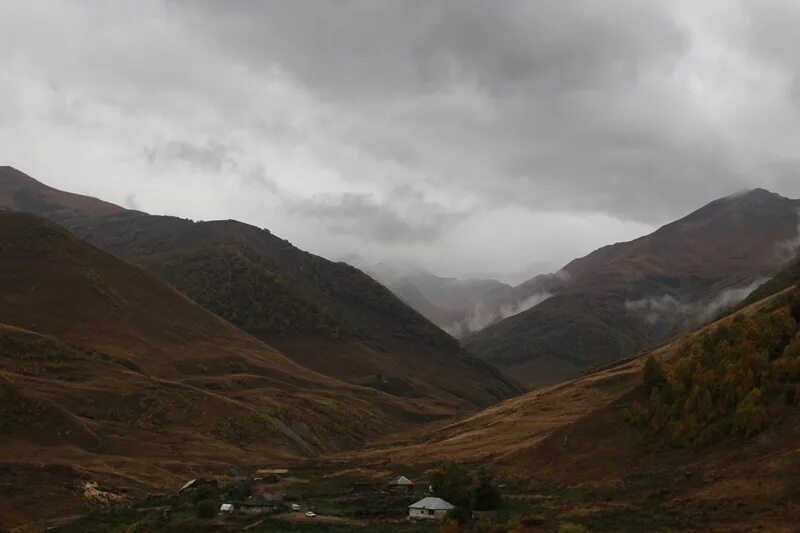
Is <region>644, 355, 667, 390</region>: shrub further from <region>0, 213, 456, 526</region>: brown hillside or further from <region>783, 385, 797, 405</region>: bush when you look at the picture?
<region>0, 213, 456, 526</region>: brown hillside

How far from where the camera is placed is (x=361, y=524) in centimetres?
5091

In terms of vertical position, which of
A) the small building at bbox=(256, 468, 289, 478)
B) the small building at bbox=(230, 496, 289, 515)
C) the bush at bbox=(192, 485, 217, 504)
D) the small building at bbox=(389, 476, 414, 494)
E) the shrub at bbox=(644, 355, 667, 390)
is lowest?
the small building at bbox=(256, 468, 289, 478)

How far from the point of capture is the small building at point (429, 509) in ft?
174

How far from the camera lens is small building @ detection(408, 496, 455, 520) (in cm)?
5303

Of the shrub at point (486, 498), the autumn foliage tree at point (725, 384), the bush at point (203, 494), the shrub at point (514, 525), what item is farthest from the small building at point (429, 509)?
the autumn foliage tree at point (725, 384)

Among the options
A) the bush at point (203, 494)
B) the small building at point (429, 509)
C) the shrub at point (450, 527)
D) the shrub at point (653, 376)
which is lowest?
the bush at point (203, 494)

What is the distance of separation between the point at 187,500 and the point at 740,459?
46226 millimetres

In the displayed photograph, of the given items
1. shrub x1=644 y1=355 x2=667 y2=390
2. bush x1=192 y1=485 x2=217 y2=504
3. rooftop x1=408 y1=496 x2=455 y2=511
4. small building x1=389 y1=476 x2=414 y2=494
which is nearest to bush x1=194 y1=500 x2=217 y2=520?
bush x1=192 y1=485 x2=217 y2=504

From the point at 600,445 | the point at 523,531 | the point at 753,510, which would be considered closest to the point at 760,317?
the point at 600,445

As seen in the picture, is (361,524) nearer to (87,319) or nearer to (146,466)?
(146,466)

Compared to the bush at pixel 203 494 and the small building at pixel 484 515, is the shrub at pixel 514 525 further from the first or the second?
the bush at pixel 203 494

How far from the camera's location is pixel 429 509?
2111 inches

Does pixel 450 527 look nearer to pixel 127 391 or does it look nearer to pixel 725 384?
pixel 725 384

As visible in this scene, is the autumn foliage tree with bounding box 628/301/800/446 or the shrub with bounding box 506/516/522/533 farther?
the autumn foliage tree with bounding box 628/301/800/446
